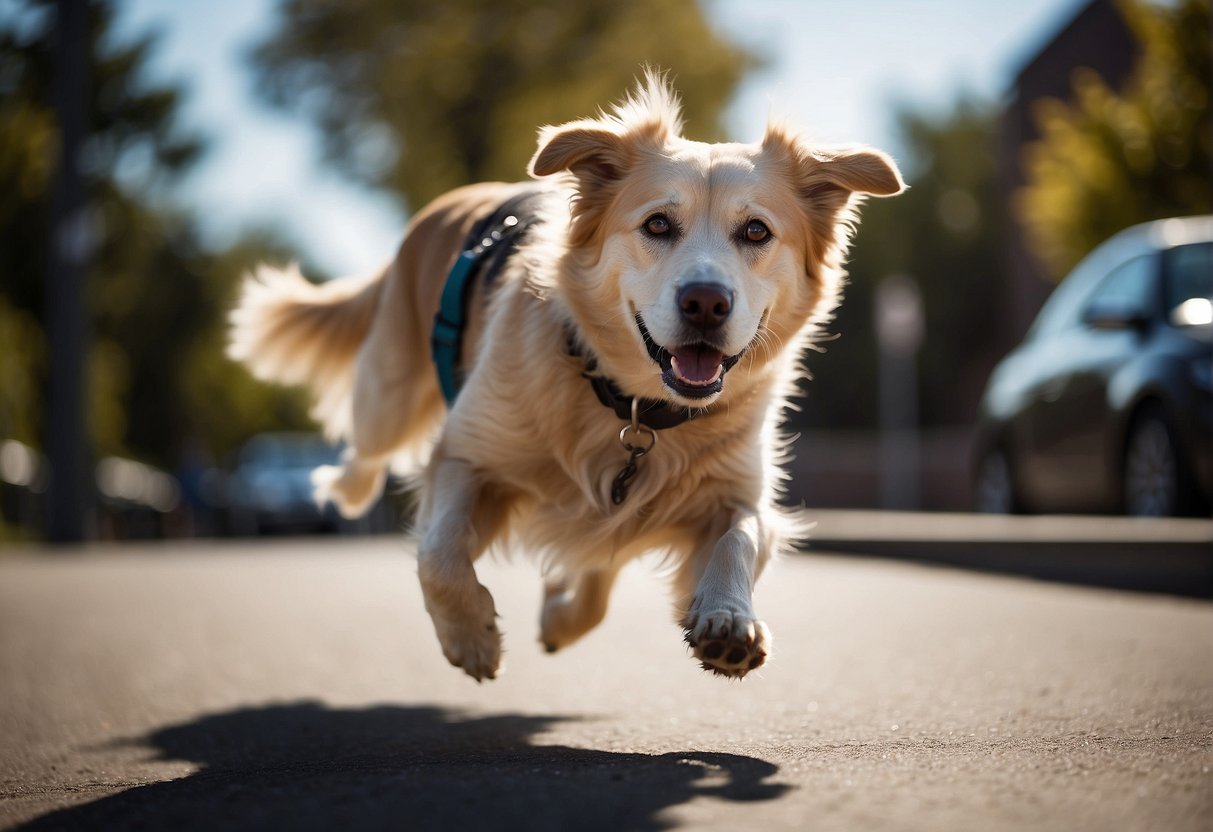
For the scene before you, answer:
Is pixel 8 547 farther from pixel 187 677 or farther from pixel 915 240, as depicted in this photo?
pixel 915 240

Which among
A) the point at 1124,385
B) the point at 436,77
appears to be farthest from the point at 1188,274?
the point at 436,77

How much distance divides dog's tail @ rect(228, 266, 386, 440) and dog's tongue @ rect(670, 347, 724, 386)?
3.13 metres

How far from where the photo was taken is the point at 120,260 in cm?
3619

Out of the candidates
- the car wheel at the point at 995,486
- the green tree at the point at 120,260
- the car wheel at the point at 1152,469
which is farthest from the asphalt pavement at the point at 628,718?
the green tree at the point at 120,260

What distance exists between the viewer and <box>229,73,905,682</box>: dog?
4309mm

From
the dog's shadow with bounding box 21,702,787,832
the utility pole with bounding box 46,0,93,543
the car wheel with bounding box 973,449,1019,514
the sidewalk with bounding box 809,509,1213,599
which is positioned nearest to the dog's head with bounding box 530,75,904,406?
the dog's shadow with bounding box 21,702,787,832

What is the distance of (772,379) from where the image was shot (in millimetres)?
4797

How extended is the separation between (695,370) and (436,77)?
87.9ft

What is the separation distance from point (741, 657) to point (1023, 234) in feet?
105

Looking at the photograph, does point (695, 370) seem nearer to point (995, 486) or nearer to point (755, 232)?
point (755, 232)

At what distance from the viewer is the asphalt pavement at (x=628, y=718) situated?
9.57ft

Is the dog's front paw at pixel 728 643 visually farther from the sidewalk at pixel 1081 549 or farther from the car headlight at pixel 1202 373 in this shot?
the car headlight at pixel 1202 373

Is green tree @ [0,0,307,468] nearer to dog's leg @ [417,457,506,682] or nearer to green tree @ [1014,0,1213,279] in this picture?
green tree @ [1014,0,1213,279]

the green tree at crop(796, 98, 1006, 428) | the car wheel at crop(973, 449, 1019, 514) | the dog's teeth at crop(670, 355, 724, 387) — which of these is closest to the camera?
the dog's teeth at crop(670, 355, 724, 387)
